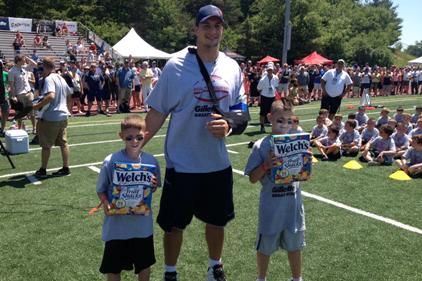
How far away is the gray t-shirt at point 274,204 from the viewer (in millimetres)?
3400

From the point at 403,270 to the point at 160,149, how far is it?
21.5ft

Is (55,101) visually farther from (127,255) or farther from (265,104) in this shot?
(265,104)

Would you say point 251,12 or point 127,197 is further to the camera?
point 251,12

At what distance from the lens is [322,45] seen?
170ft

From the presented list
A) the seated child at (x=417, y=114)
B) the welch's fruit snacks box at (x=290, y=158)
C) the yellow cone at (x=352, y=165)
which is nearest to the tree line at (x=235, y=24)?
the seated child at (x=417, y=114)

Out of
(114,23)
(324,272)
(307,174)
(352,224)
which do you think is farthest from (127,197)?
(114,23)

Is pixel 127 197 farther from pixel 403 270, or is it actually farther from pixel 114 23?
pixel 114 23

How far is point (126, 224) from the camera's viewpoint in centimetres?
314

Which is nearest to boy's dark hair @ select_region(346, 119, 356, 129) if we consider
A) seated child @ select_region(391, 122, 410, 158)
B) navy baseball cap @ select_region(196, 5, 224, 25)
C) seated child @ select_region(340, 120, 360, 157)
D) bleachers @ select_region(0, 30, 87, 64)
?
seated child @ select_region(340, 120, 360, 157)

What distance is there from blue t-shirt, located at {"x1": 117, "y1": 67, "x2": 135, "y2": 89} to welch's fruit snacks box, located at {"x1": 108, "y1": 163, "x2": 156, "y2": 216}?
48.9 ft

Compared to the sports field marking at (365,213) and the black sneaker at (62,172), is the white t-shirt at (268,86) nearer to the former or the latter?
the sports field marking at (365,213)

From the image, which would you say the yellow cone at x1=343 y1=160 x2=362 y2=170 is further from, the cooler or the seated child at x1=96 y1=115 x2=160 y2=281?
the cooler

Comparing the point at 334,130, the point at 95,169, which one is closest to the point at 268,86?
the point at 334,130

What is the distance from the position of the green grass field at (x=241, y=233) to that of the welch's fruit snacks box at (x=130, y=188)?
117 cm
